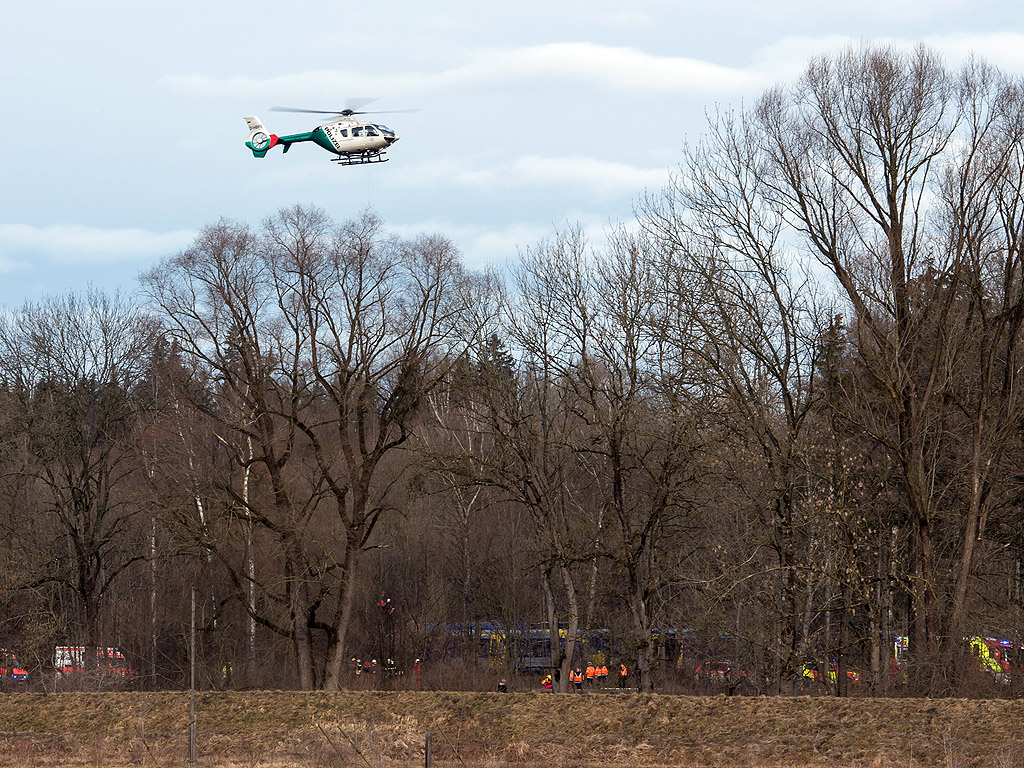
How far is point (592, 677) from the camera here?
130ft

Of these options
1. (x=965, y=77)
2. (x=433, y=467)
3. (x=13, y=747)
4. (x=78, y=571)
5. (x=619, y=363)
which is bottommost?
(x=13, y=747)

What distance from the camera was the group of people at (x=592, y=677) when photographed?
36188 millimetres

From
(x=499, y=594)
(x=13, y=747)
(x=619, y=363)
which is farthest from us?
(x=499, y=594)

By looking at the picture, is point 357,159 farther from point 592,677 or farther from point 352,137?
point 592,677

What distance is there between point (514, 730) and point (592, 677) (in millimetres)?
19601

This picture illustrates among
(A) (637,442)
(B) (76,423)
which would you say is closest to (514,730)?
(A) (637,442)

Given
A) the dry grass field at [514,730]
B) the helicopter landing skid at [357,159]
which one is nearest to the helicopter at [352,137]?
the helicopter landing skid at [357,159]

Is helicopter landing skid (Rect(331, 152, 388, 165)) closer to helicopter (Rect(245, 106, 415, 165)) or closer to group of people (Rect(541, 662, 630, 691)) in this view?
helicopter (Rect(245, 106, 415, 165))

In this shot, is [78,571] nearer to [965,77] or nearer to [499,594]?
[499,594]

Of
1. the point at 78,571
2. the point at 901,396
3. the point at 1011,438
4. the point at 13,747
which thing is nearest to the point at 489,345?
the point at 901,396

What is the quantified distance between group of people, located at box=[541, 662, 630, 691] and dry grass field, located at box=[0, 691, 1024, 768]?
1476 centimetres

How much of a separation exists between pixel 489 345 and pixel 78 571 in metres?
18.6

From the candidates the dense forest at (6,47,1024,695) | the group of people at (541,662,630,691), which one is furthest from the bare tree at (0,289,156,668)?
the group of people at (541,662,630,691)

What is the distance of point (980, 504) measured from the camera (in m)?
25.0
